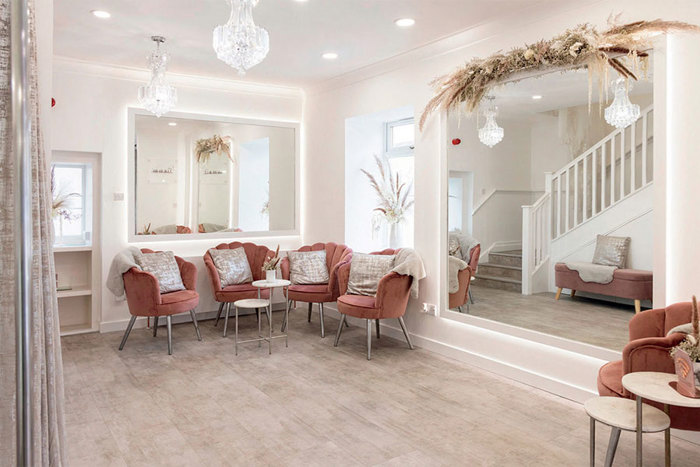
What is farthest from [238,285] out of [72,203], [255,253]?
[72,203]

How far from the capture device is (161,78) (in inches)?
186

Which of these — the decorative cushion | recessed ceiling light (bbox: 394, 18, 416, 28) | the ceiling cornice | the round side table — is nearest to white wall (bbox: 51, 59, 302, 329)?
the ceiling cornice

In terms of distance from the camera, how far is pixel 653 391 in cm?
218

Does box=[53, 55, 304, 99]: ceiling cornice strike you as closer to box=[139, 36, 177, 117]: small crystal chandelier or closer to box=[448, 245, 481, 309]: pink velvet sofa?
box=[139, 36, 177, 117]: small crystal chandelier

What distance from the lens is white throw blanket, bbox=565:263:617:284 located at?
3377 millimetres

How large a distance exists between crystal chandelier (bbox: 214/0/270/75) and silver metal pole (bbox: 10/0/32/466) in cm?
153

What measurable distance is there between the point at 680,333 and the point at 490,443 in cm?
116

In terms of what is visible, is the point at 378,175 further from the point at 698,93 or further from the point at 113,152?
the point at 698,93

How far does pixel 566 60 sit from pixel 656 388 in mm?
2283

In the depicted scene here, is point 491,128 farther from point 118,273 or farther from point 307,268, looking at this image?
point 118,273

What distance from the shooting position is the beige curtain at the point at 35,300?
1451 millimetres

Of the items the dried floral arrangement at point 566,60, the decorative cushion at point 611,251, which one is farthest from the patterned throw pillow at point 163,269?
the decorative cushion at point 611,251

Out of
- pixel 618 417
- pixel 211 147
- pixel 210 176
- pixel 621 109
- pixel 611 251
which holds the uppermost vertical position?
pixel 211 147

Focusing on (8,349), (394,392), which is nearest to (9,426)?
(8,349)
